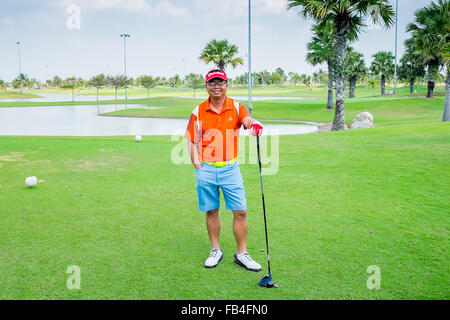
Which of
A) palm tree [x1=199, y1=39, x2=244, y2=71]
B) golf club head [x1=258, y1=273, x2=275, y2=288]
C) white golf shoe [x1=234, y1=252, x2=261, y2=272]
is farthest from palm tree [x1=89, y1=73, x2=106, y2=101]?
golf club head [x1=258, y1=273, x2=275, y2=288]

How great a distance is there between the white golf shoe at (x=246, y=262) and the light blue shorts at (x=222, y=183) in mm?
526

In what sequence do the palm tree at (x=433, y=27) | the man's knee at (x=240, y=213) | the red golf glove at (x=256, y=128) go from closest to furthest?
the red golf glove at (x=256, y=128)
the man's knee at (x=240, y=213)
the palm tree at (x=433, y=27)

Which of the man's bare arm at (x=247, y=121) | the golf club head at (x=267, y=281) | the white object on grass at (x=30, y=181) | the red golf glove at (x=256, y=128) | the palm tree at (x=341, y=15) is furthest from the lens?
the palm tree at (x=341, y=15)

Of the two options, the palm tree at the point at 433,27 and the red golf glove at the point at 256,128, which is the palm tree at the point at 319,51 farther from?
the red golf glove at the point at 256,128

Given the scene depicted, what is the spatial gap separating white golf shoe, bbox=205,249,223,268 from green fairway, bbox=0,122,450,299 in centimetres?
7

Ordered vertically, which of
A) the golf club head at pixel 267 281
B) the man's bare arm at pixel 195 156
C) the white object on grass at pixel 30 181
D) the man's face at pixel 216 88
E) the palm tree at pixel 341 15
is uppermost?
the palm tree at pixel 341 15

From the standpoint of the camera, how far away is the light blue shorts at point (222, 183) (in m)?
4.30

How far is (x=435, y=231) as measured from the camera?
510 centimetres

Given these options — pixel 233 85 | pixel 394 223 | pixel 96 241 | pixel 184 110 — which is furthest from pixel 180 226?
pixel 233 85

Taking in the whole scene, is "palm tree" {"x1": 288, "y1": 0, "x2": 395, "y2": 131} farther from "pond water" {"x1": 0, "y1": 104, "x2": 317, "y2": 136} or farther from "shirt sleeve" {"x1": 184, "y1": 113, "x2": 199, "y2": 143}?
"shirt sleeve" {"x1": 184, "y1": 113, "x2": 199, "y2": 143}

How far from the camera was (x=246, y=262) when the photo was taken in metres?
4.17

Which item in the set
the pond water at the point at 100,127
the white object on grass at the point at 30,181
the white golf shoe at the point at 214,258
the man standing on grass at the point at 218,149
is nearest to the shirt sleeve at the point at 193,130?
the man standing on grass at the point at 218,149
